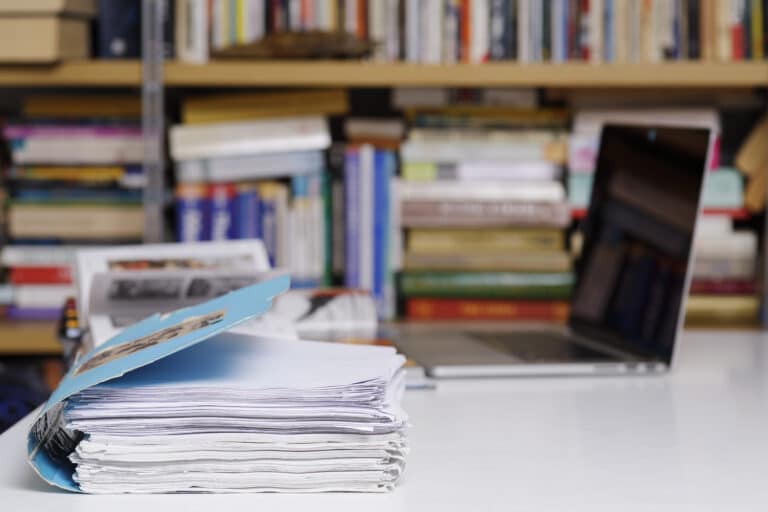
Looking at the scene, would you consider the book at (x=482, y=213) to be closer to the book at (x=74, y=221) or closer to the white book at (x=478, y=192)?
the white book at (x=478, y=192)

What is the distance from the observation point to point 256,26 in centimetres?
194

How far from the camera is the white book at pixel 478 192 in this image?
6.33 feet

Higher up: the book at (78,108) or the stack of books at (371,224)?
the book at (78,108)

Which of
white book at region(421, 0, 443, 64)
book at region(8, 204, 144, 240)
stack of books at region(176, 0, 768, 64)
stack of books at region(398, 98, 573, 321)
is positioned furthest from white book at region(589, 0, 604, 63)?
book at region(8, 204, 144, 240)

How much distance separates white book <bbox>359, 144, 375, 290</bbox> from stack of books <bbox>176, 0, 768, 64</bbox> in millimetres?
191

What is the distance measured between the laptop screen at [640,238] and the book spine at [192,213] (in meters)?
0.71

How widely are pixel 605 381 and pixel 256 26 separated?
3.50ft

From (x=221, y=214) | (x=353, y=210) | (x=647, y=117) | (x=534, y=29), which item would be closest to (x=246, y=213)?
(x=221, y=214)

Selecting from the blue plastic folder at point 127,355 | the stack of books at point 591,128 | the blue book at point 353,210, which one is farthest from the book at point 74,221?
the blue plastic folder at point 127,355

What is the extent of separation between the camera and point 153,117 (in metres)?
1.88

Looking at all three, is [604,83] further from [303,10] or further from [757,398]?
[757,398]

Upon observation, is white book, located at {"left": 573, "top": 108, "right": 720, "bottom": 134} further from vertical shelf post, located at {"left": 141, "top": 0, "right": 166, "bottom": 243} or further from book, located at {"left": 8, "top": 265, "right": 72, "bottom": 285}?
book, located at {"left": 8, "top": 265, "right": 72, "bottom": 285}

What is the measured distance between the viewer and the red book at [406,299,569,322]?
1936 mm

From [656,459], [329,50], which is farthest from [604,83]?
[656,459]
